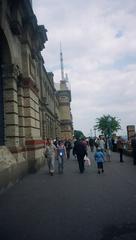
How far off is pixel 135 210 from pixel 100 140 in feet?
48.1

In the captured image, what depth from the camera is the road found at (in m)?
5.92

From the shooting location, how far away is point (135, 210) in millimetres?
7391

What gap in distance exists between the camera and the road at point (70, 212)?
592 centimetres

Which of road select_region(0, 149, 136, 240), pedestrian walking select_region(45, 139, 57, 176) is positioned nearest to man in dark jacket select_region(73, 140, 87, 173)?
pedestrian walking select_region(45, 139, 57, 176)

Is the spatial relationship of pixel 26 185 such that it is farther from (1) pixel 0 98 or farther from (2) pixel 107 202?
(2) pixel 107 202

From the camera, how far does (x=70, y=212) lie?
754 centimetres

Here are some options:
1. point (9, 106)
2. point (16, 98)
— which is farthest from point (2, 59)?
point (9, 106)

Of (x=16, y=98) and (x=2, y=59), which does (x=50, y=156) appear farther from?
(x=2, y=59)

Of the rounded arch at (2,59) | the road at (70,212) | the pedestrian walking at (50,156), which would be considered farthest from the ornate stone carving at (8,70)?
the road at (70,212)

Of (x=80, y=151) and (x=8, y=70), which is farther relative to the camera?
(x=80, y=151)

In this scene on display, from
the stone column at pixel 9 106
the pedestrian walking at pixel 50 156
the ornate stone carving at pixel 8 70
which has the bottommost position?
the pedestrian walking at pixel 50 156

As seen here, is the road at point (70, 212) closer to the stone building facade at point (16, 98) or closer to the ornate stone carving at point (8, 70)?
the stone building facade at point (16, 98)

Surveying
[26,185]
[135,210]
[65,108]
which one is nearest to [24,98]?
[26,185]

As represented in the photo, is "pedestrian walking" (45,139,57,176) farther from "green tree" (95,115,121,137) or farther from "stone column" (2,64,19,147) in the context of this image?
"green tree" (95,115,121,137)
